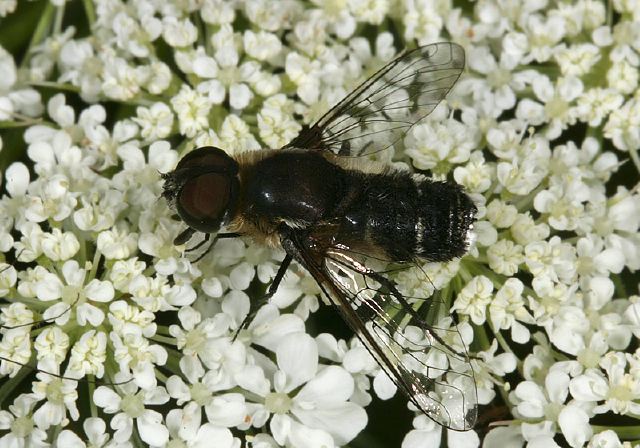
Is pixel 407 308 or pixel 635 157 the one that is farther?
pixel 635 157

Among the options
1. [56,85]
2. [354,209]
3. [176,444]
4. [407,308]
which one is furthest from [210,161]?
[56,85]

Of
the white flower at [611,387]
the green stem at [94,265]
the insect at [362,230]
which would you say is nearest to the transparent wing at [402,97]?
the insect at [362,230]

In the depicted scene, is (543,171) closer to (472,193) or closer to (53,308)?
(472,193)

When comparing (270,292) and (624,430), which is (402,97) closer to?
(270,292)

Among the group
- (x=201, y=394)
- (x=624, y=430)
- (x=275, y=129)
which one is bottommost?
(x=624, y=430)

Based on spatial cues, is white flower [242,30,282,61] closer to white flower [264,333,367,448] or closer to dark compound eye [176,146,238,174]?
dark compound eye [176,146,238,174]

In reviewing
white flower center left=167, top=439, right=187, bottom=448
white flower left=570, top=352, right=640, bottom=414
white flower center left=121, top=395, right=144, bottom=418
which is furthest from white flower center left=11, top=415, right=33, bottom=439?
white flower left=570, top=352, right=640, bottom=414

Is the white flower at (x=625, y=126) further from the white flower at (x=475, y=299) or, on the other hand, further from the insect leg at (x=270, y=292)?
the insect leg at (x=270, y=292)
